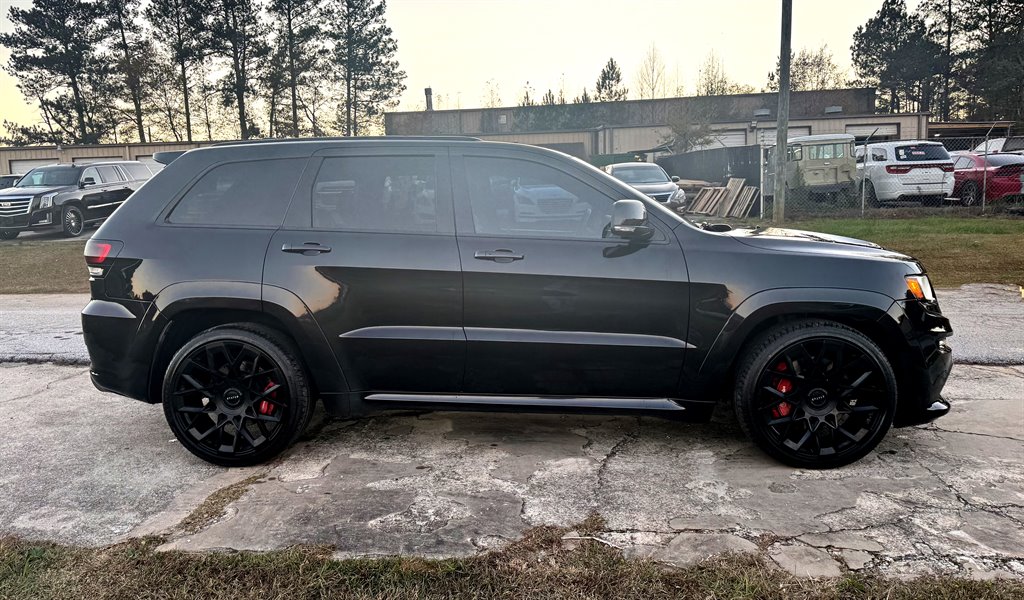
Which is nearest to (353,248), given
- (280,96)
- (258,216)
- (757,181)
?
(258,216)

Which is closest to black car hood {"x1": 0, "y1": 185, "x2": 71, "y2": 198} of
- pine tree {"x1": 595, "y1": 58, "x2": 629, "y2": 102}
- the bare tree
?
the bare tree

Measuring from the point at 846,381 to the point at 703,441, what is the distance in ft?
2.89

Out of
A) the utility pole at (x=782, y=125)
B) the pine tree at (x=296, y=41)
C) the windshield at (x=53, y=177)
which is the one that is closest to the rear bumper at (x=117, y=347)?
the utility pole at (x=782, y=125)

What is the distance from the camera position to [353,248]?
3719 millimetres

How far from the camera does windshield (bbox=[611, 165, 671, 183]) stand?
17.1 metres

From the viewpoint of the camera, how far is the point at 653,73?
1969 inches

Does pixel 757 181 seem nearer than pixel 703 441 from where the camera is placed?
No

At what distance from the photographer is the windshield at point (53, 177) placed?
17.8 meters

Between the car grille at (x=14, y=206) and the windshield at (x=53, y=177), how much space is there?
2.46 feet

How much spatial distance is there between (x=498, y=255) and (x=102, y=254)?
219 cm

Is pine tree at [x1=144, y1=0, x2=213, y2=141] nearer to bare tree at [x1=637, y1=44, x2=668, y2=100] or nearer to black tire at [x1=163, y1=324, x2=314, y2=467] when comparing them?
bare tree at [x1=637, y1=44, x2=668, y2=100]

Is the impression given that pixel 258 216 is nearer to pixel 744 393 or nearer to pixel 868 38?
pixel 744 393

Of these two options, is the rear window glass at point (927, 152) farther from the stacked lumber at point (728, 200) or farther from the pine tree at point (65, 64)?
the pine tree at point (65, 64)

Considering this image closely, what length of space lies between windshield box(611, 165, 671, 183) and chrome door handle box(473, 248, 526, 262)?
13.8 m
